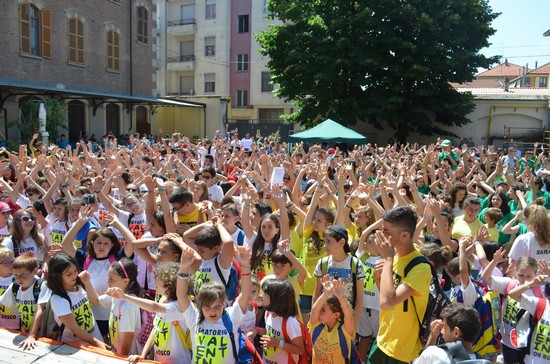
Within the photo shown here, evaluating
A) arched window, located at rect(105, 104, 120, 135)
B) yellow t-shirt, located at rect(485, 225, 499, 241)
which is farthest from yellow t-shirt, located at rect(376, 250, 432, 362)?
arched window, located at rect(105, 104, 120, 135)

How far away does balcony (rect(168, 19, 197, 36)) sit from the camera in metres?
41.0

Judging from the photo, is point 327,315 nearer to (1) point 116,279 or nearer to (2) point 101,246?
(1) point 116,279

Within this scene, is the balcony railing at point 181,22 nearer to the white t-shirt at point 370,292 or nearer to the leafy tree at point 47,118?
the leafy tree at point 47,118

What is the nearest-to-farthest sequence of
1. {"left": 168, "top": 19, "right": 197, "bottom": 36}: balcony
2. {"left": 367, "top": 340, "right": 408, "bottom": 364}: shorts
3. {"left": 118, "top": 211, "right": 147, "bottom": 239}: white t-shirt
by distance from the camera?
1. {"left": 367, "top": 340, "right": 408, "bottom": 364}: shorts
2. {"left": 118, "top": 211, "right": 147, "bottom": 239}: white t-shirt
3. {"left": 168, "top": 19, "right": 197, "bottom": 36}: balcony

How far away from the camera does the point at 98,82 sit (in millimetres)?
26109

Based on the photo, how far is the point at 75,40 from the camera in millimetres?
24641

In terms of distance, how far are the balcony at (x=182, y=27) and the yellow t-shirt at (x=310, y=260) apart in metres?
39.0

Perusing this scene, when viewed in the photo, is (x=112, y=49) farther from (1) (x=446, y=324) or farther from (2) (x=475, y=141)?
(1) (x=446, y=324)

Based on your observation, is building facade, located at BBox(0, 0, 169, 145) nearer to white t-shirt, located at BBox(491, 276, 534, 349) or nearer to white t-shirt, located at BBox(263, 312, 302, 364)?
white t-shirt, located at BBox(263, 312, 302, 364)

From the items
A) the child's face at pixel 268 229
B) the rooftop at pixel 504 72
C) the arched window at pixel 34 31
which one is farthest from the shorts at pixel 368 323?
the rooftop at pixel 504 72

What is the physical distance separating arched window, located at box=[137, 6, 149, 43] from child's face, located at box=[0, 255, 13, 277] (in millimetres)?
26755

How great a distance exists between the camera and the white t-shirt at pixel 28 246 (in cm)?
520

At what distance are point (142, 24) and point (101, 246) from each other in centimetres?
2720

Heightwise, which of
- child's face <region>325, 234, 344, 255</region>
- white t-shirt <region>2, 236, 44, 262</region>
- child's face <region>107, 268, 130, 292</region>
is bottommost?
white t-shirt <region>2, 236, 44, 262</region>
